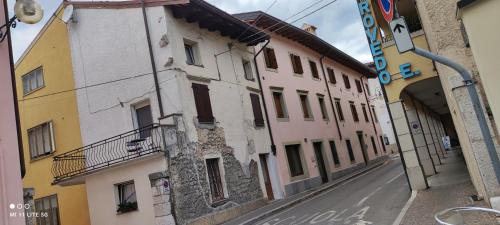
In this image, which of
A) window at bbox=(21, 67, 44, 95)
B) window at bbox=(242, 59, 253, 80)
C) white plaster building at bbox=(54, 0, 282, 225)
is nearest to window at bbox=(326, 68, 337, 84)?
window at bbox=(242, 59, 253, 80)

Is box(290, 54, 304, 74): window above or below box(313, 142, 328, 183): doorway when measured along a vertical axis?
above

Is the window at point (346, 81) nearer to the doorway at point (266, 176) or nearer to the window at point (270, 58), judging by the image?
the window at point (270, 58)

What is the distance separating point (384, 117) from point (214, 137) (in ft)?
116

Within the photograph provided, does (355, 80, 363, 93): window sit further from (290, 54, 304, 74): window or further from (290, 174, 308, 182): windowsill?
(290, 174, 308, 182): windowsill

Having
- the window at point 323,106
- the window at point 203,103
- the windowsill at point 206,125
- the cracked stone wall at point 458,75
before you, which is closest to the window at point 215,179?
the windowsill at point 206,125

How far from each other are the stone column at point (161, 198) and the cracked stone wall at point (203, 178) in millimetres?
225

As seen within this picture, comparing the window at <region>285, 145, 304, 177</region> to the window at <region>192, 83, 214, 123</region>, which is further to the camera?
the window at <region>285, 145, 304, 177</region>

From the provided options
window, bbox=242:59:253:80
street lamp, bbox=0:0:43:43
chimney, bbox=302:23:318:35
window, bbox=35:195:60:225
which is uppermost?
chimney, bbox=302:23:318:35

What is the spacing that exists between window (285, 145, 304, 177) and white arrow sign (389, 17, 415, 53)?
51.1ft

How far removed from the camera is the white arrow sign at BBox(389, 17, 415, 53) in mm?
5512

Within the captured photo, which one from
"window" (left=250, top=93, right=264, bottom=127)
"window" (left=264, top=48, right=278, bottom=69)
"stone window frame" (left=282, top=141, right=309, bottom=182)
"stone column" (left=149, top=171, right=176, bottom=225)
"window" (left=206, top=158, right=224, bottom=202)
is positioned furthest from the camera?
"window" (left=264, top=48, right=278, bottom=69)

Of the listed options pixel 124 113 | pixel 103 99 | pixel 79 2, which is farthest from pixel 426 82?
pixel 79 2

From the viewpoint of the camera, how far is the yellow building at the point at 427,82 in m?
8.22

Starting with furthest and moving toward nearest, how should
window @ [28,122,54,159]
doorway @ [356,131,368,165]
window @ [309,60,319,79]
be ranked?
1. doorway @ [356,131,368,165]
2. window @ [309,60,319,79]
3. window @ [28,122,54,159]
